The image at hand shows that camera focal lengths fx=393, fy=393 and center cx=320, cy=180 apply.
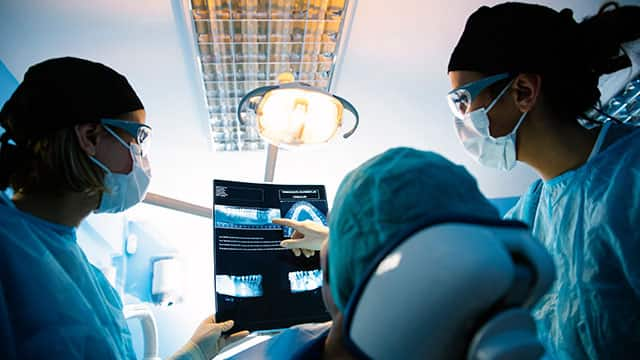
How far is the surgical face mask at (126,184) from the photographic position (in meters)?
1.17

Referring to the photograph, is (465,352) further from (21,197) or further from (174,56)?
(174,56)

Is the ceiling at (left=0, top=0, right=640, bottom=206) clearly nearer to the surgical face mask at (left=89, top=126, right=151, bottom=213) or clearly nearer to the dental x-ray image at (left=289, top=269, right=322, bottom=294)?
the surgical face mask at (left=89, top=126, right=151, bottom=213)

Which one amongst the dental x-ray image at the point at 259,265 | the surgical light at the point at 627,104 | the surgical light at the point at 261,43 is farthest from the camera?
the surgical light at the point at 627,104

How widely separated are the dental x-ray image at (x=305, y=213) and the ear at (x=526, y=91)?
763mm

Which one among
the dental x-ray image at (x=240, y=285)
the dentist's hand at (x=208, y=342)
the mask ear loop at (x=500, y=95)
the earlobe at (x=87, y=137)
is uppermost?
the mask ear loop at (x=500, y=95)

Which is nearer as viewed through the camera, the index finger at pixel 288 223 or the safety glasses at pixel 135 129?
the safety glasses at pixel 135 129

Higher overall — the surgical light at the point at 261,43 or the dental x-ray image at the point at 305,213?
the surgical light at the point at 261,43

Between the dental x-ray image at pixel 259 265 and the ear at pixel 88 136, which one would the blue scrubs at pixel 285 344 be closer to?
the dental x-ray image at pixel 259 265

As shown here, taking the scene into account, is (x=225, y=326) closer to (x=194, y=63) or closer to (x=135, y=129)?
(x=135, y=129)

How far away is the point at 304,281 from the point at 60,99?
0.90 metres

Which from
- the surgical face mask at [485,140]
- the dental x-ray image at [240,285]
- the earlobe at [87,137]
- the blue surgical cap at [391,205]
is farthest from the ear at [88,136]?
the surgical face mask at [485,140]

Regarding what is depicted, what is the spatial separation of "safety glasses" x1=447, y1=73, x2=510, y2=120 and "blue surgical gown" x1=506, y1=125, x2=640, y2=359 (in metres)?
0.33

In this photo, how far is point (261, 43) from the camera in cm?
156

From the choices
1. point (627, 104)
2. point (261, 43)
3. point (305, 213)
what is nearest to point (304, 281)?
point (305, 213)
